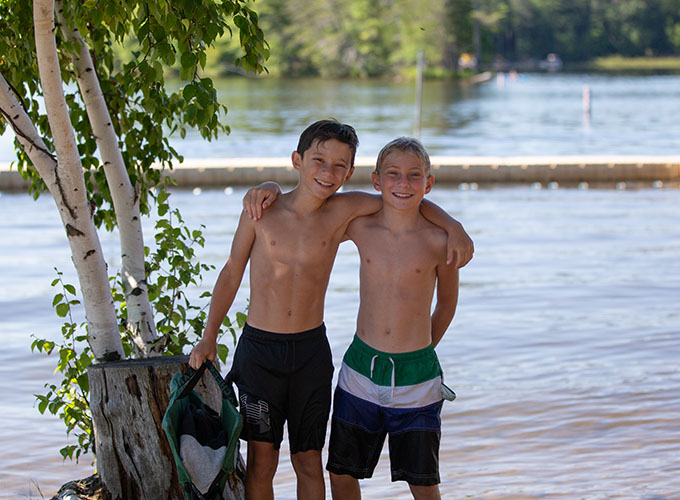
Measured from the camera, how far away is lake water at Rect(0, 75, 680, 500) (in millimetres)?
5434

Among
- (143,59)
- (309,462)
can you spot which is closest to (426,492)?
(309,462)

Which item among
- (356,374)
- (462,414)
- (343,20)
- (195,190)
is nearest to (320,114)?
(195,190)

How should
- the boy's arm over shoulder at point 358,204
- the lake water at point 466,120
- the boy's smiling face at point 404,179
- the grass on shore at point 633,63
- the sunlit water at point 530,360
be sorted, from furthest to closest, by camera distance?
1. the grass on shore at point 633,63
2. the lake water at point 466,120
3. the sunlit water at point 530,360
4. the boy's arm over shoulder at point 358,204
5. the boy's smiling face at point 404,179

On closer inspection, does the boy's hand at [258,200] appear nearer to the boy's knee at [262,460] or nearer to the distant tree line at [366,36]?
the boy's knee at [262,460]

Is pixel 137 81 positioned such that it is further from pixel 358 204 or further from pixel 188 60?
pixel 358 204

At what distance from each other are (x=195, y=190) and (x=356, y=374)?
14.7m

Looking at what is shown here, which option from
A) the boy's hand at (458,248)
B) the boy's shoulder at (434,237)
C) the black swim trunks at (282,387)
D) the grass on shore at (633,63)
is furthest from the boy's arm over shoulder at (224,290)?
the grass on shore at (633,63)

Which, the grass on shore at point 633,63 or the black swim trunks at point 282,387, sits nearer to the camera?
the black swim trunks at point 282,387

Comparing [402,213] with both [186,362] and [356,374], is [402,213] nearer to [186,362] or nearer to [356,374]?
[356,374]

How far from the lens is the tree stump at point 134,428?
3.76 metres

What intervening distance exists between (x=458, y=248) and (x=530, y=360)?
14.0ft

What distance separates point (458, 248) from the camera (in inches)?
137

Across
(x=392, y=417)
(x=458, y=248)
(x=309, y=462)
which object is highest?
(x=458, y=248)

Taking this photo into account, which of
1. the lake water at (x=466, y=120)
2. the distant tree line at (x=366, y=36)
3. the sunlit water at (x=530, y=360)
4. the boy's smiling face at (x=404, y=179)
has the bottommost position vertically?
the sunlit water at (x=530, y=360)
